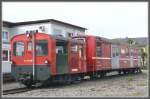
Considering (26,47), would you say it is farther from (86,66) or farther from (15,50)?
(86,66)

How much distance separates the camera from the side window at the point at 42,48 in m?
17.9

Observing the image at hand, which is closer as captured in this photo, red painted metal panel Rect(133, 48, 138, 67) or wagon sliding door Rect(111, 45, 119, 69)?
wagon sliding door Rect(111, 45, 119, 69)

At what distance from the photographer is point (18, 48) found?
1889 centimetres

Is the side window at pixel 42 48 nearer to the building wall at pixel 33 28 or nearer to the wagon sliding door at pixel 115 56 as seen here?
the wagon sliding door at pixel 115 56

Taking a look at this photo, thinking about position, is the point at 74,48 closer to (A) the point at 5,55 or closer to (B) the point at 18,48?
(B) the point at 18,48

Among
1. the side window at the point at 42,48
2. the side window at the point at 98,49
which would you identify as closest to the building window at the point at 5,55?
the side window at the point at 98,49

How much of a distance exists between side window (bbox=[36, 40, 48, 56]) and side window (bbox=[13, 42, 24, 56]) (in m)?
0.98

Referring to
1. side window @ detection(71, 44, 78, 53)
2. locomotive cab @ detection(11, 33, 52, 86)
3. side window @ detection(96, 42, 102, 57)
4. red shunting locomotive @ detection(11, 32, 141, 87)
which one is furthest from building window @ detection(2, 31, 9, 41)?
locomotive cab @ detection(11, 33, 52, 86)

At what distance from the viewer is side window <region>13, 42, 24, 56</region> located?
1869 cm

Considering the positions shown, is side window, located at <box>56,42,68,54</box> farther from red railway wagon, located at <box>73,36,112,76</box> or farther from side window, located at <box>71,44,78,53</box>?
red railway wagon, located at <box>73,36,112,76</box>

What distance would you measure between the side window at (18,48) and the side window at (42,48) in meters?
Result: 0.98

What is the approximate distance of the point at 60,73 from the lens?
18312 millimetres

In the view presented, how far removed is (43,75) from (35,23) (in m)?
21.3

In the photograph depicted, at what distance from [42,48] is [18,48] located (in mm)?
1561
